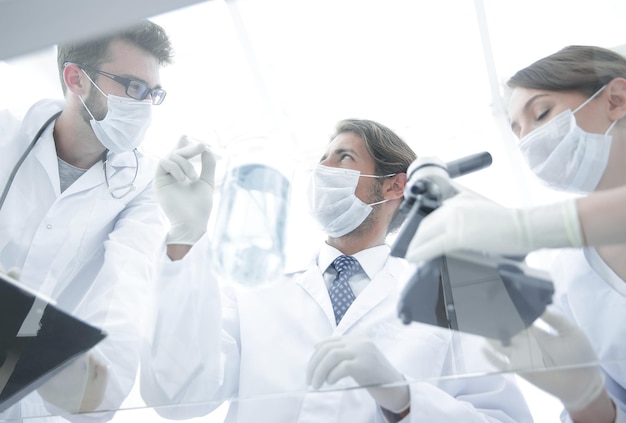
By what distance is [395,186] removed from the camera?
1.05 meters

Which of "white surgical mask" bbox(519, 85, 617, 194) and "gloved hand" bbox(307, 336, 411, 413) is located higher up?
"white surgical mask" bbox(519, 85, 617, 194)

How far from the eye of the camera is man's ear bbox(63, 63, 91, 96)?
1.25m

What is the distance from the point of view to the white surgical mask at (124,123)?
1.21 m

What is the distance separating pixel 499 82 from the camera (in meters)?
1.09

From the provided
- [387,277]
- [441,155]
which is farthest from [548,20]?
[387,277]

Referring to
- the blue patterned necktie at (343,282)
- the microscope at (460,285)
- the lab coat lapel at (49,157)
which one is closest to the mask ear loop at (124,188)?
the lab coat lapel at (49,157)

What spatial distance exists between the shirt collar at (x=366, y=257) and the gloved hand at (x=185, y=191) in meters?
0.25

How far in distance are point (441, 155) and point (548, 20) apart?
39 cm

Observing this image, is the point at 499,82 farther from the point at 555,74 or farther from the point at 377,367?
the point at 377,367

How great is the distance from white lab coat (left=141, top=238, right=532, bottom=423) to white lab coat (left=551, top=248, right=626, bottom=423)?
6.8 inches

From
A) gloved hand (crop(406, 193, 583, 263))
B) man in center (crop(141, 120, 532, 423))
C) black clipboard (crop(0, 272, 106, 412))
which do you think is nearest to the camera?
gloved hand (crop(406, 193, 583, 263))

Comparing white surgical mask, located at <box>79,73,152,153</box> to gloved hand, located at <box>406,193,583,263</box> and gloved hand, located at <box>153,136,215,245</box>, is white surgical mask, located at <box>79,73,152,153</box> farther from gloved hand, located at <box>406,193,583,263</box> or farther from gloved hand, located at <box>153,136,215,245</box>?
gloved hand, located at <box>406,193,583,263</box>

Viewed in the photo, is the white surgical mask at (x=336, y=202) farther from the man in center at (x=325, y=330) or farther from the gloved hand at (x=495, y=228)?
the gloved hand at (x=495, y=228)

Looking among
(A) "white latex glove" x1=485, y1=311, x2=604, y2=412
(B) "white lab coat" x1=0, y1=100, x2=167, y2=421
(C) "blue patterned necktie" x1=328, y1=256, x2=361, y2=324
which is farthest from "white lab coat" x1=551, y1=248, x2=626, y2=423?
(B) "white lab coat" x1=0, y1=100, x2=167, y2=421
